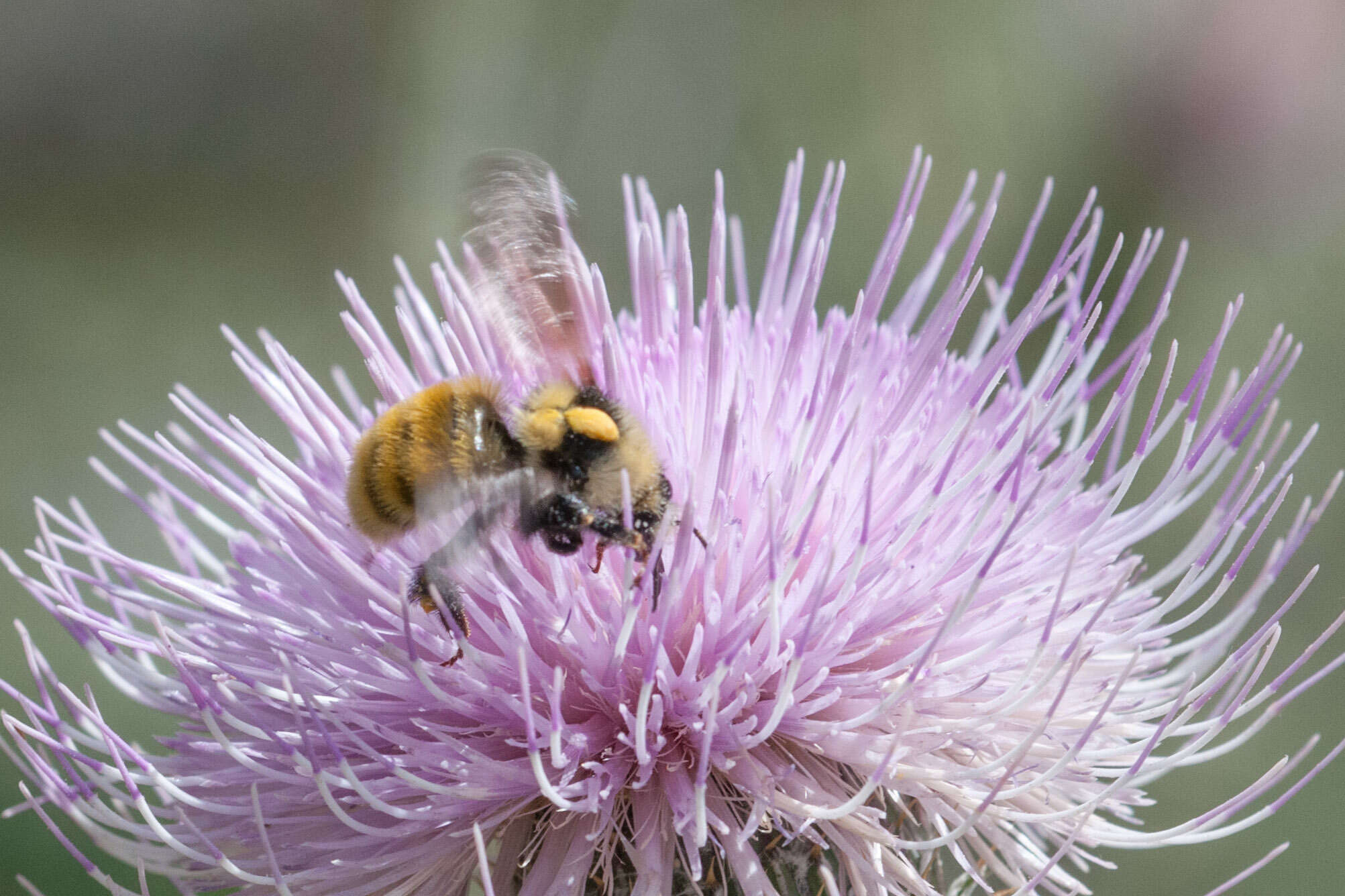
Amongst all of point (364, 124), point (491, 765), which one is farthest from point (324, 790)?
point (364, 124)

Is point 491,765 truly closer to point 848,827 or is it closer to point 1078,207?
point 848,827

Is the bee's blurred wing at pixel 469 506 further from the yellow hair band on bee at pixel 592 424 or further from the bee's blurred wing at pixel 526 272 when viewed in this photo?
the bee's blurred wing at pixel 526 272

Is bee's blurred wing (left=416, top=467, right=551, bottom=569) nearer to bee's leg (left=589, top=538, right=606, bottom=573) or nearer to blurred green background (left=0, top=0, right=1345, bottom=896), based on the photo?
bee's leg (left=589, top=538, right=606, bottom=573)

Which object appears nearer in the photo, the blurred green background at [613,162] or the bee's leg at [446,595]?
the bee's leg at [446,595]

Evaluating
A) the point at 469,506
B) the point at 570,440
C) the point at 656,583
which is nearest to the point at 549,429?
the point at 570,440

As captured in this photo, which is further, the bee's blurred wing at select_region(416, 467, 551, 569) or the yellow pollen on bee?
the yellow pollen on bee

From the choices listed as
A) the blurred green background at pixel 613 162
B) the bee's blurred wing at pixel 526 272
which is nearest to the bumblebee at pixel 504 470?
the bee's blurred wing at pixel 526 272

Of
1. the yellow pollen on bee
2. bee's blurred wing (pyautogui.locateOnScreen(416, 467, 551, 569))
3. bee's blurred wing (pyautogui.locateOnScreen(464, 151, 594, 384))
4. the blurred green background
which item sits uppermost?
bee's blurred wing (pyautogui.locateOnScreen(464, 151, 594, 384))

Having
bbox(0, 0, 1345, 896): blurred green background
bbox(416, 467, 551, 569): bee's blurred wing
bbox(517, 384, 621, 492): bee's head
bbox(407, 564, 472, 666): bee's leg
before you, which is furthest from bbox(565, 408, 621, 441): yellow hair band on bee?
bbox(0, 0, 1345, 896): blurred green background
